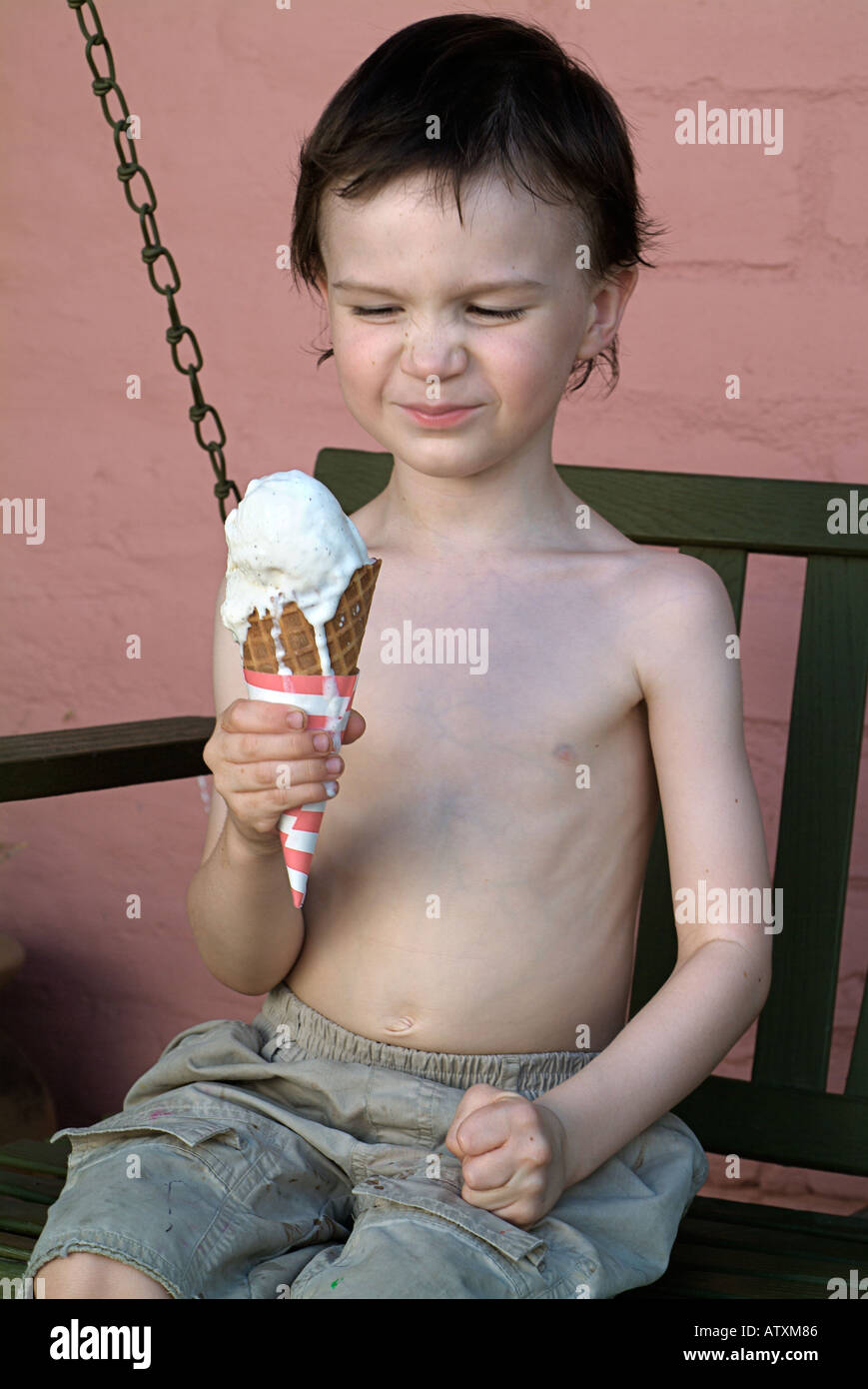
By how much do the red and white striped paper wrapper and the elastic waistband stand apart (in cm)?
17

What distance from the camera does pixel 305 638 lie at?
1260mm

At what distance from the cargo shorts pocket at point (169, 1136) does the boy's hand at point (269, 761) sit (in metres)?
0.26

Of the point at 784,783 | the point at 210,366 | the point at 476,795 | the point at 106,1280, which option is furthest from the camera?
the point at 210,366

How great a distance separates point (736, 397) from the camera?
2328 millimetres

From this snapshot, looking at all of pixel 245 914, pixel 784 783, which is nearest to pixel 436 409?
pixel 245 914

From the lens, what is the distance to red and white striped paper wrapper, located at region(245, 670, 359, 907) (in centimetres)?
126

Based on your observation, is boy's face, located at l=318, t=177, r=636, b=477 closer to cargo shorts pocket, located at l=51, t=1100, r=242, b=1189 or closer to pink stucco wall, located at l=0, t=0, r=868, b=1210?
cargo shorts pocket, located at l=51, t=1100, r=242, b=1189

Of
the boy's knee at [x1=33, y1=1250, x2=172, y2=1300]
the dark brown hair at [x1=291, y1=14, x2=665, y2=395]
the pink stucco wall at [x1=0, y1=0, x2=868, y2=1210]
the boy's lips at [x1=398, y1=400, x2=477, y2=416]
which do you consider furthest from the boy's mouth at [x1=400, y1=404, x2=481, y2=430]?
the pink stucco wall at [x1=0, y1=0, x2=868, y2=1210]

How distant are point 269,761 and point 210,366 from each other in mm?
1561

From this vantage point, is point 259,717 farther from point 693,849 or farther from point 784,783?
point 784,783
